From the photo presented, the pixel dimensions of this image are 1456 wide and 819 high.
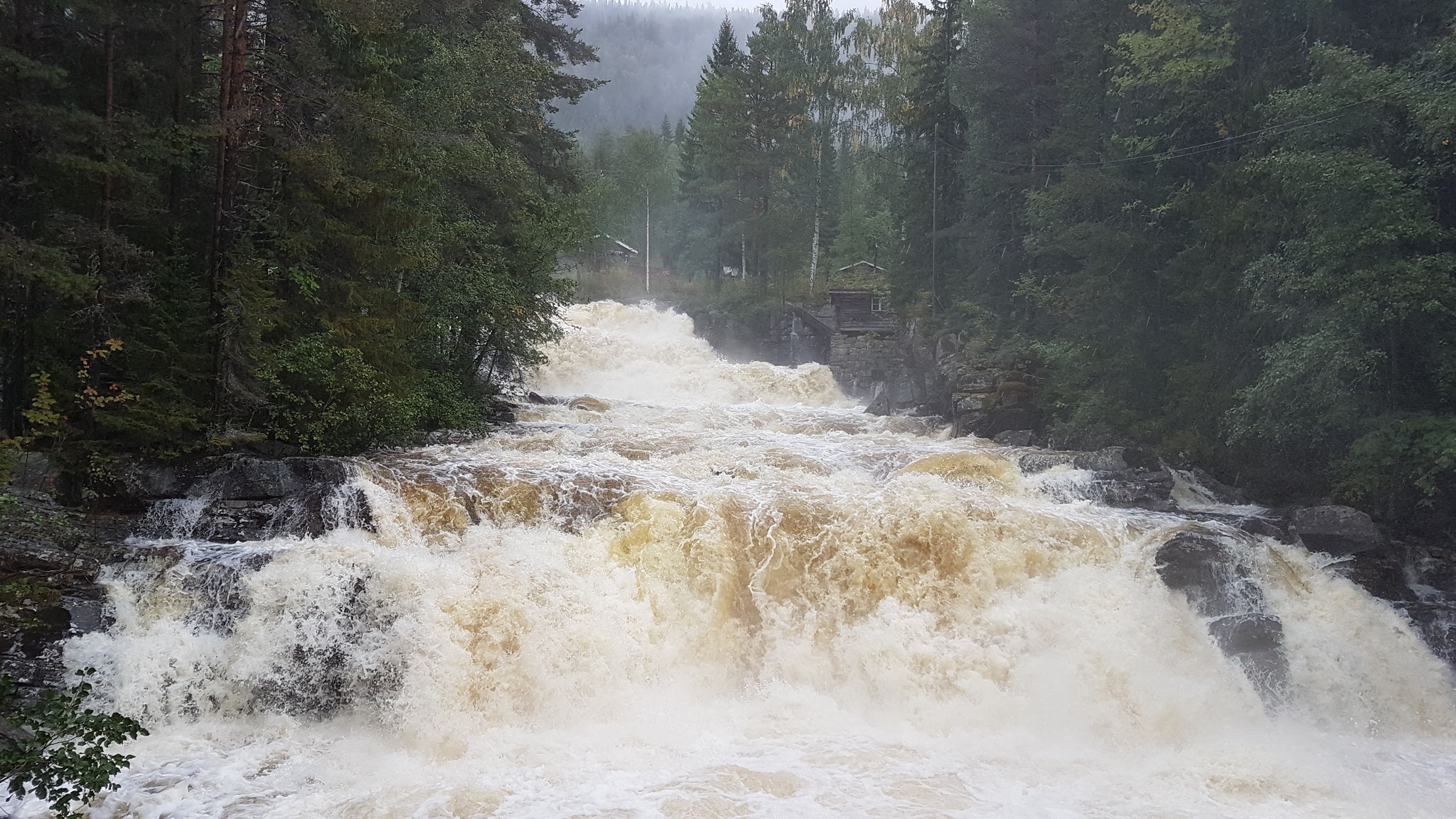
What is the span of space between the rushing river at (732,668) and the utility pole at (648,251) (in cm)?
3974

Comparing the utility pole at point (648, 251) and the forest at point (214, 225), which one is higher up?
the utility pole at point (648, 251)

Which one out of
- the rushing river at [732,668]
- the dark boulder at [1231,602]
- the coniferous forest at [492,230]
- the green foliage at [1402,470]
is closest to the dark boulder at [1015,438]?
the coniferous forest at [492,230]

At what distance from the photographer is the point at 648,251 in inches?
2248

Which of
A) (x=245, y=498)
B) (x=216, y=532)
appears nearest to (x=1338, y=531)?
(x=245, y=498)

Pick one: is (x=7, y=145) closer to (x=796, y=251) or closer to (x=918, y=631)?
(x=918, y=631)

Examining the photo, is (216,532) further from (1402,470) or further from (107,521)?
(1402,470)

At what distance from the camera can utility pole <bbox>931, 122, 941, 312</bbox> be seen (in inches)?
1172

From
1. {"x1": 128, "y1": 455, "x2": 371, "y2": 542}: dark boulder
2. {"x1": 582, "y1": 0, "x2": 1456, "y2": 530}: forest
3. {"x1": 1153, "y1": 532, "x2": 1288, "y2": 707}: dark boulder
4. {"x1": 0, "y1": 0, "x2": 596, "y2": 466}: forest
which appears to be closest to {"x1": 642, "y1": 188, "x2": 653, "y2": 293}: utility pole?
{"x1": 582, "y1": 0, "x2": 1456, "y2": 530}: forest

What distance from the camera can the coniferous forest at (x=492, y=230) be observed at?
1195cm

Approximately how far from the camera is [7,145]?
11711mm

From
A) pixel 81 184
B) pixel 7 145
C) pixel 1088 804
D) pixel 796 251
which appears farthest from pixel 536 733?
pixel 796 251

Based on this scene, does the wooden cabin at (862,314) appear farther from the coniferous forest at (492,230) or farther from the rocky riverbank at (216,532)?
the rocky riverbank at (216,532)

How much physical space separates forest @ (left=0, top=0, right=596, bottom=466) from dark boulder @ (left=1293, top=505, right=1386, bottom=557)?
13890 mm

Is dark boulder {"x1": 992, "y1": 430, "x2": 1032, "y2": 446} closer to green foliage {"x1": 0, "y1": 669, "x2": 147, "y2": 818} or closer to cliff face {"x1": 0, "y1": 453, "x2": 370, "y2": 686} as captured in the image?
cliff face {"x1": 0, "y1": 453, "x2": 370, "y2": 686}
